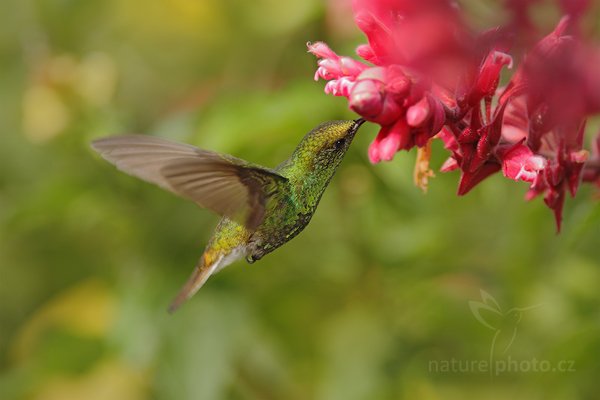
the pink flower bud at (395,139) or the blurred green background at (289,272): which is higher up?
the pink flower bud at (395,139)

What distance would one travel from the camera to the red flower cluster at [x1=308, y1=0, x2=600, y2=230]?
2.96 ft

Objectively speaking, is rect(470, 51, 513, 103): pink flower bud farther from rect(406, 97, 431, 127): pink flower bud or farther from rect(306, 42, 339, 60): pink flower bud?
rect(306, 42, 339, 60): pink flower bud

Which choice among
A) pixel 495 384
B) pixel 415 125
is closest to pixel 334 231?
pixel 495 384

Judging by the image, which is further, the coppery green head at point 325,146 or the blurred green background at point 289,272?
the blurred green background at point 289,272

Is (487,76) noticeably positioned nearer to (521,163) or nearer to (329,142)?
(521,163)

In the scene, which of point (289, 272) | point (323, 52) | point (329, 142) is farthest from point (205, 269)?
point (289, 272)

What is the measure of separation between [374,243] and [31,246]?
6.06 ft

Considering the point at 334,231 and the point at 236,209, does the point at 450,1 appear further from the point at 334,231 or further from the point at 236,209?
the point at 334,231

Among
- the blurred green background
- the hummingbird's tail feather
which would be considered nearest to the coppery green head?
the hummingbird's tail feather

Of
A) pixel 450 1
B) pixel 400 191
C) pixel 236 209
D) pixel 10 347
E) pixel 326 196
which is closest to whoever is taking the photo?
pixel 450 1

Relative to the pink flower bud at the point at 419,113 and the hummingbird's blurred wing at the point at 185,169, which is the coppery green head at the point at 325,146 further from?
the pink flower bud at the point at 419,113

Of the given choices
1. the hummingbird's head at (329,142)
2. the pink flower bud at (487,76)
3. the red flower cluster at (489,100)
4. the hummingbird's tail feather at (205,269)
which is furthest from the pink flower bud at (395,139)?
the hummingbird's tail feather at (205,269)

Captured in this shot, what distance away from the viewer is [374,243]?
257 centimetres

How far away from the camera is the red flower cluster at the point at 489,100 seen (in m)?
0.90
